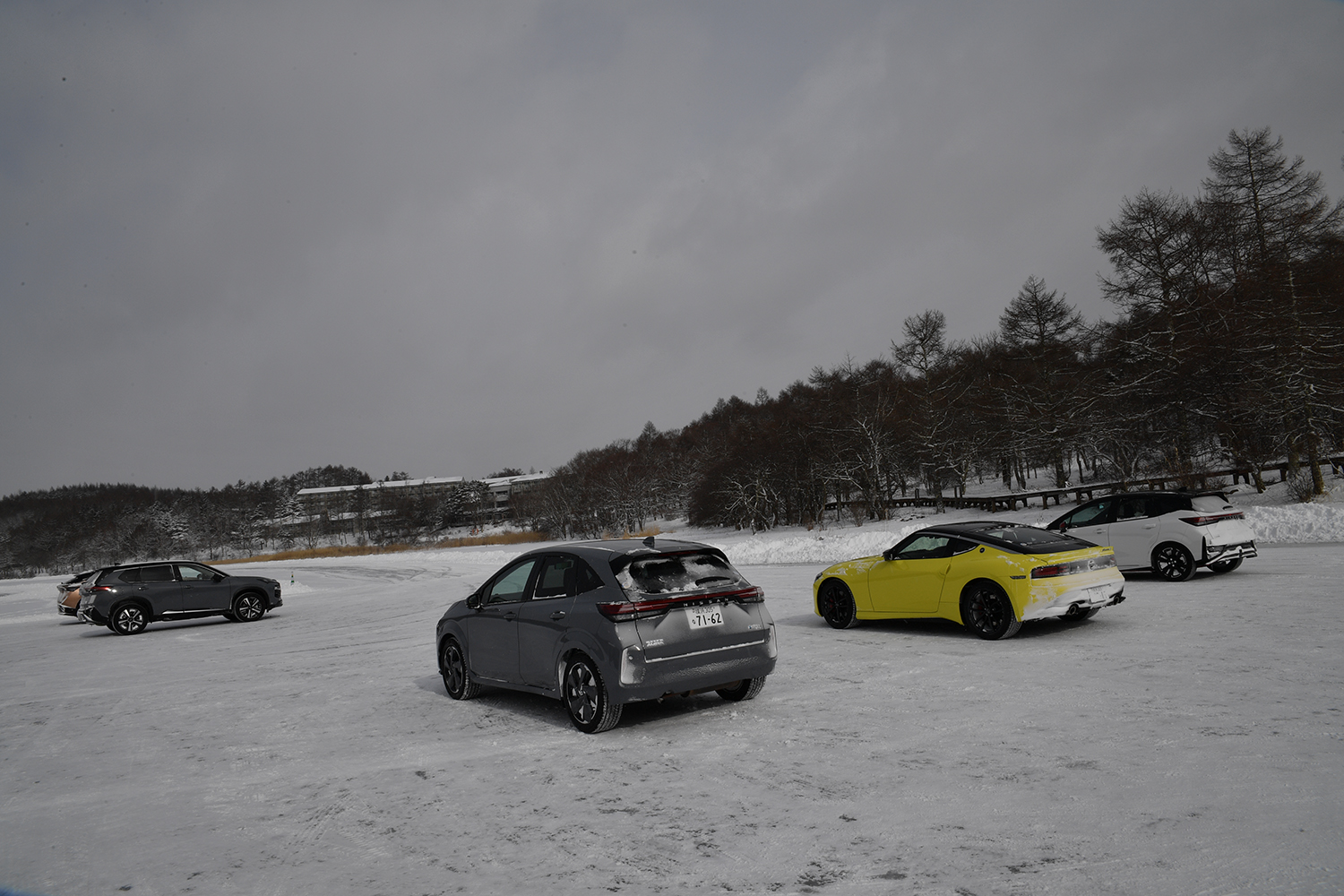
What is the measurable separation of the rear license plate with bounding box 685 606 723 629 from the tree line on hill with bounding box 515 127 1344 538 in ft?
96.3

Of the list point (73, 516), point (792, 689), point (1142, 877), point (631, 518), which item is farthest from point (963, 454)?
point (73, 516)

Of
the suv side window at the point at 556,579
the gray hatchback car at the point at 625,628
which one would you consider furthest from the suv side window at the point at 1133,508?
the suv side window at the point at 556,579

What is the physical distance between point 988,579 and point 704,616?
4802 mm

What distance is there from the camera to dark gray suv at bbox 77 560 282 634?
61.4 feet

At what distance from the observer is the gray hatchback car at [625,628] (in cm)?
650

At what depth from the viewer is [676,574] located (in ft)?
22.9

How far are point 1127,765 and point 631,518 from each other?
8455cm

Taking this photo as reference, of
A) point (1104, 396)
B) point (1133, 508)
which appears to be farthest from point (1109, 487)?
point (1133, 508)

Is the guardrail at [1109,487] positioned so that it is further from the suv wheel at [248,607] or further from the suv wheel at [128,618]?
the suv wheel at [128,618]

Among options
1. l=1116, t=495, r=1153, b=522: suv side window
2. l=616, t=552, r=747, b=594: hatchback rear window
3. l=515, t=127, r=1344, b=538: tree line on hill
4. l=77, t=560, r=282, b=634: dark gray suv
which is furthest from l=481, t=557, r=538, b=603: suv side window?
l=515, t=127, r=1344, b=538: tree line on hill

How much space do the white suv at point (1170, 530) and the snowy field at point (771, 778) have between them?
2634 millimetres

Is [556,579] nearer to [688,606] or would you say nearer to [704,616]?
[688,606]

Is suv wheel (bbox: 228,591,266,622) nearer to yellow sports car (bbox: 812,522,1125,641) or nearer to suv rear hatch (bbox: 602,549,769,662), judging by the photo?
yellow sports car (bbox: 812,522,1125,641)

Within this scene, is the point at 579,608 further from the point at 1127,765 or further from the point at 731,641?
the point at 1127,765
